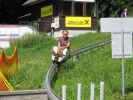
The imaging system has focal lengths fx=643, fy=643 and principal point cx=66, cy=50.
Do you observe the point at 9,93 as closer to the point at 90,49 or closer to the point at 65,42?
the point at 65,42

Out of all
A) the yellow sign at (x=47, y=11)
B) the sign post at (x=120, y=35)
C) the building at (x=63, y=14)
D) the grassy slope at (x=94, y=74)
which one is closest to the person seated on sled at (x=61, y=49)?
the grassy slope at (x=94, y=74)

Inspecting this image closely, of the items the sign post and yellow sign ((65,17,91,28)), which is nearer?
the sign post

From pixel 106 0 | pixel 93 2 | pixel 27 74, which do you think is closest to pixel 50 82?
pixel 27 74

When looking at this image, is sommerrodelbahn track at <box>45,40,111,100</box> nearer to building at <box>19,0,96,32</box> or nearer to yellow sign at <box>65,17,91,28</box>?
yellow sign at <box>65,17,91,28</box>

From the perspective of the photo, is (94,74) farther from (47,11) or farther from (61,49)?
(47,11)

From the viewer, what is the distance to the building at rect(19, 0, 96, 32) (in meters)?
48.9

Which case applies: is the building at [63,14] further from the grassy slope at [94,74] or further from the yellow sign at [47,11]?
the grassy slope at [94,74]

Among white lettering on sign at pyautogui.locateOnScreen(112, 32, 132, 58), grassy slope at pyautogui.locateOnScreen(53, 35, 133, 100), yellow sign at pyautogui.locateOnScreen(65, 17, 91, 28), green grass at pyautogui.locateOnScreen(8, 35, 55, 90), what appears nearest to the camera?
white lettering on sign at pyautogui.locateOnScreen(112, 32, 132, 58)

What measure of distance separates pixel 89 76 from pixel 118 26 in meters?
3.53

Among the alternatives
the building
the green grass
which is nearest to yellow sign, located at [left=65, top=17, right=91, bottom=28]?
the building

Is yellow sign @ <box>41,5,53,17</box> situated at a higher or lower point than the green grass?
higher

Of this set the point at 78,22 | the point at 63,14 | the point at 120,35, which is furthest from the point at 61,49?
the point at 63,14

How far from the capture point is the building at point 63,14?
48906mm

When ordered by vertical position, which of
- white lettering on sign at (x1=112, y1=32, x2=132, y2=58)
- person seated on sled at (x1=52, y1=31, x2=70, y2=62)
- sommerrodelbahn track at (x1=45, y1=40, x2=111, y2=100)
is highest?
white lettering on sign at (x1=112, y1=32, x2=132, y2=58)
